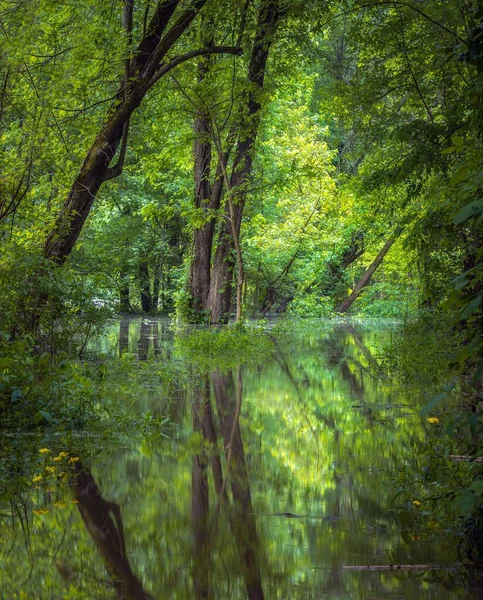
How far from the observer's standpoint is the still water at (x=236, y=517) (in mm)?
3736

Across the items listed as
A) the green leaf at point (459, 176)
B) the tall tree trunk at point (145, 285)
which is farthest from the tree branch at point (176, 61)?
the tall tree trunk at point (145, 285)

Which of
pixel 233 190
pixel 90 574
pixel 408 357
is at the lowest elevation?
pixel 90 574

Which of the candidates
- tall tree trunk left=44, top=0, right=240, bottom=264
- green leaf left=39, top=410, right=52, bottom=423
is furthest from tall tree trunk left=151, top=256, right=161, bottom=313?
green leaf left=39, top=410, right=52, bottom=423

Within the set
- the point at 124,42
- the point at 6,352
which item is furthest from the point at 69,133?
the point at 6,352

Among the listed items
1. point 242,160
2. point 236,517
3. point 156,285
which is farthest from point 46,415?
point 156,285

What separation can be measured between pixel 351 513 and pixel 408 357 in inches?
315

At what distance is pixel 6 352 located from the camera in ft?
24.9

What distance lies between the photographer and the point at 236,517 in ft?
15.8

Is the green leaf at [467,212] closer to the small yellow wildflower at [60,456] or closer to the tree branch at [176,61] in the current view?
the small yellow wildflower at [60,456]

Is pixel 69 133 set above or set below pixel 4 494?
above

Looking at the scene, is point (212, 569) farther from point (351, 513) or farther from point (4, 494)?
point (4, 494)

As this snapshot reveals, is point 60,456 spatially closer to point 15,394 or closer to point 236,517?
point 15,394

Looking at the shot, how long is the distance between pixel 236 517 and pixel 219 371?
26.4ft

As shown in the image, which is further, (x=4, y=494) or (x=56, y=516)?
(x=4, y=494)
